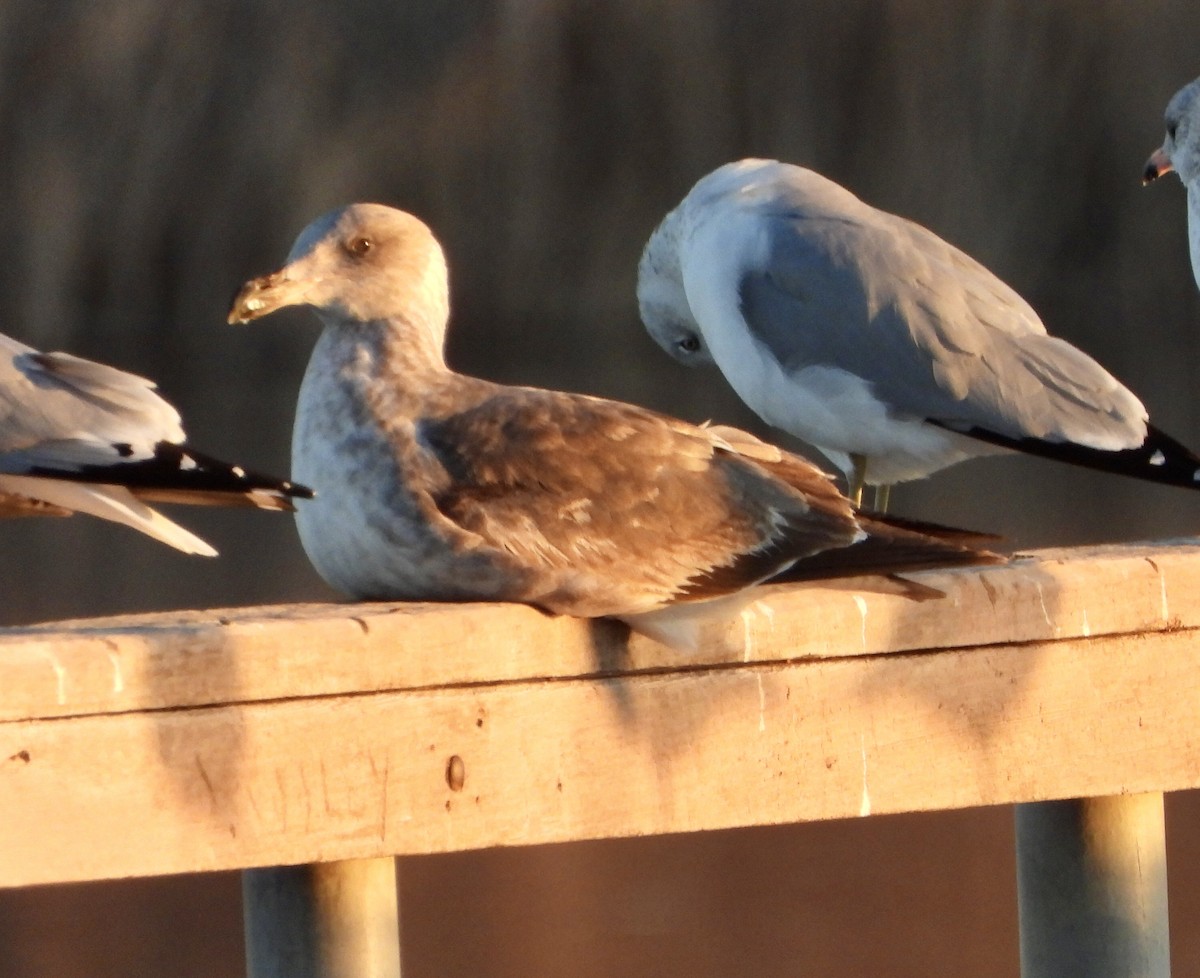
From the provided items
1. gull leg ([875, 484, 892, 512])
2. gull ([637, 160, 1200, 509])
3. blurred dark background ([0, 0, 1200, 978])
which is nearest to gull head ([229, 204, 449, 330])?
gull ([637, 160, 1200, 509])

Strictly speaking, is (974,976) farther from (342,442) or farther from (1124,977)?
(342,442)

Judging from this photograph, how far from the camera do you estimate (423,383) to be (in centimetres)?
291

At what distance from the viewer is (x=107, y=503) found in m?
2.76

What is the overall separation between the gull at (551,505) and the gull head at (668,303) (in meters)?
1.92

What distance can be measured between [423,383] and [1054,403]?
55.4 inches

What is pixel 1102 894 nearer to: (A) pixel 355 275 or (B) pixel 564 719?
(B) pixel 564 719

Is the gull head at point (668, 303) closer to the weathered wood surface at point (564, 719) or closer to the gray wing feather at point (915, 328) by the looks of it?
the gray wing feather at point (915, 328)

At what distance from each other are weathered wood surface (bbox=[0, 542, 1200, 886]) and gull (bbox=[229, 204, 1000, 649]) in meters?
0.07

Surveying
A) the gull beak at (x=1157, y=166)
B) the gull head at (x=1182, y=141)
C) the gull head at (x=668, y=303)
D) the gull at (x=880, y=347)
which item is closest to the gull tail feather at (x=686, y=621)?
the gull at (x=880, y=347)

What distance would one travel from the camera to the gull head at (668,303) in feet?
16.0

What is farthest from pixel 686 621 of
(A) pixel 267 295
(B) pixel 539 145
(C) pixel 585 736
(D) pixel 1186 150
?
(B) pixel 539 145

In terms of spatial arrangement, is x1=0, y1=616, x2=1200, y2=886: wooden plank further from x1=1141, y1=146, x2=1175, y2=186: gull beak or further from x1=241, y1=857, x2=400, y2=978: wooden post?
x1=1141, y1=146, x2=1175, y2=186: gull beak

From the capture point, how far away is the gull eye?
3076 mm

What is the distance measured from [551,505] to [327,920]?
56cm
